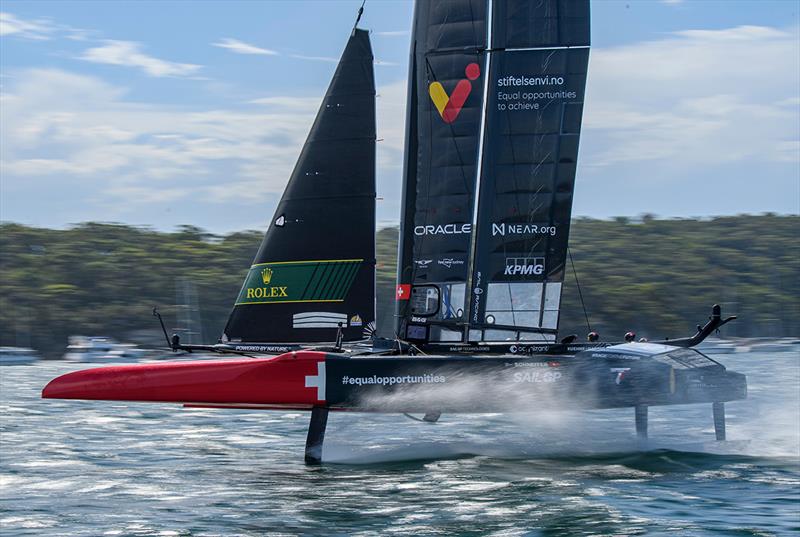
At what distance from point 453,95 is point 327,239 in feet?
8.31

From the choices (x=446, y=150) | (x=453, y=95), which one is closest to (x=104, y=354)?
(x=446, y=150)

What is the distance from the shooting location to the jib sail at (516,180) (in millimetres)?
14602

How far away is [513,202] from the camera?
14.7 metres

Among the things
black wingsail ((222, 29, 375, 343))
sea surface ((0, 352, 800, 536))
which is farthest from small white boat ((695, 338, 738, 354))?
black wingsail ((222, 29, 375, 343))

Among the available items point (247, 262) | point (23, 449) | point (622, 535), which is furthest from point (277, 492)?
point (247, 262)

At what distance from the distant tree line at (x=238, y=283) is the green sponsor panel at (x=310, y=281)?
55542 mm

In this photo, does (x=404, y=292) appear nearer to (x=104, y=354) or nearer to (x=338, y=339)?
(x=338, y=339)

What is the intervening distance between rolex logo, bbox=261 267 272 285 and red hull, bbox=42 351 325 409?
65.9 inches

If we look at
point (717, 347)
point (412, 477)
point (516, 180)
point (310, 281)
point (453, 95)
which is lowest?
point (717, 347)

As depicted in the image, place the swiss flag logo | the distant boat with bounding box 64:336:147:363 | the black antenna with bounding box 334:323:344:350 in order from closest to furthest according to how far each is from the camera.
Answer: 1. the black antenna with bounding box 334:323:344:350
2. the swiss flag logo
3. the distant boat with bounding box 64:336:147:363

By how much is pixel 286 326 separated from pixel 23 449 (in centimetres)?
377

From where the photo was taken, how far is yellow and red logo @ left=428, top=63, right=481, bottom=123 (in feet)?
47.9

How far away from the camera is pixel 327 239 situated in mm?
14984

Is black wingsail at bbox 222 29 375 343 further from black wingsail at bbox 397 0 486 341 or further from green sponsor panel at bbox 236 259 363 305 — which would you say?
black wingsail at bbox 397 0 486 341
